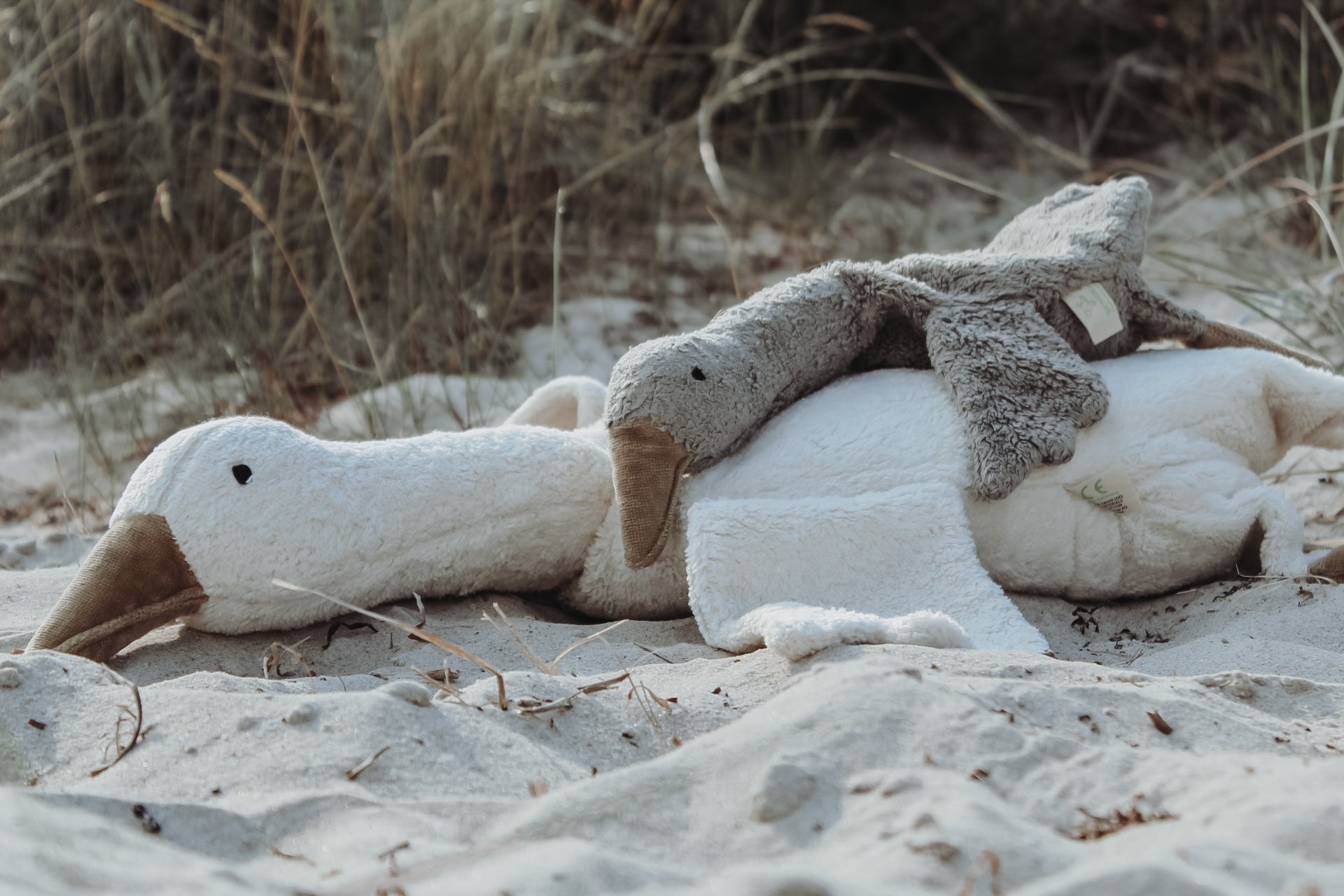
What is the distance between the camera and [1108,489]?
1601 mm

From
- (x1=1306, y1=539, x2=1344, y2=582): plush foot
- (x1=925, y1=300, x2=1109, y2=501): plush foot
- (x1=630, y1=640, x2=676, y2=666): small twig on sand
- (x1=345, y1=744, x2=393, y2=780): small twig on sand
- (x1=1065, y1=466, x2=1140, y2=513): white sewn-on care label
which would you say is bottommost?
(x1=1306, y1=539, x2=1344, y2=582): plush foot

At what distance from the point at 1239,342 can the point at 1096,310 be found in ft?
1.05

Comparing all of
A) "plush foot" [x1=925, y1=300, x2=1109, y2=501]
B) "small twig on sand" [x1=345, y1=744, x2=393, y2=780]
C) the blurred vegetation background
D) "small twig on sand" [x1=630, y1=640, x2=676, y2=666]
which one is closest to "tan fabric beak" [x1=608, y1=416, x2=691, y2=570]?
"small twig on sand" [x1=630, y1=640, x2=676, y2=666]

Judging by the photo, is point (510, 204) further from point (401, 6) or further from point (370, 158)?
point (401, 6)

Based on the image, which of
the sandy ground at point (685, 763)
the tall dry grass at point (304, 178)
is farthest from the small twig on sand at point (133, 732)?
the tall dry grass at point (304, 178)

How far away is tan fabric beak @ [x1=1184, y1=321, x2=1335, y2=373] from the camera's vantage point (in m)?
1.86

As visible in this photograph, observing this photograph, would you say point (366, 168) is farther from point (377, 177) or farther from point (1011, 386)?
point (1011, 386)

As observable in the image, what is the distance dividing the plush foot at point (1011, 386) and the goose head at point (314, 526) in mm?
498

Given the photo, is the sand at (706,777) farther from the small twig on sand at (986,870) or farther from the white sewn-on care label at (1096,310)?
the white sewn-on care label at (1096,310)

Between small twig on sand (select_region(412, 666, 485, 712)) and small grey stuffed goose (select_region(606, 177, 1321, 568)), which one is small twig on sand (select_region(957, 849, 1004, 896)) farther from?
small grey stuffed goose (select_region(606, 177, 1321, 568))

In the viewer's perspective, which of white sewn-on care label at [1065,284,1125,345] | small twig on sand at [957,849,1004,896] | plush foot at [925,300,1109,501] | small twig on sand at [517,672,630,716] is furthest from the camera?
white sewn-on care label at [1065,284,1125,345]

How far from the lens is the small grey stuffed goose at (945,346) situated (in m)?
1.51

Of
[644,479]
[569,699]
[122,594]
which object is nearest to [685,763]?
[569,699]

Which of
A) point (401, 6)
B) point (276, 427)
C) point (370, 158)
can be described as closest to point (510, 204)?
point (370, 158)
